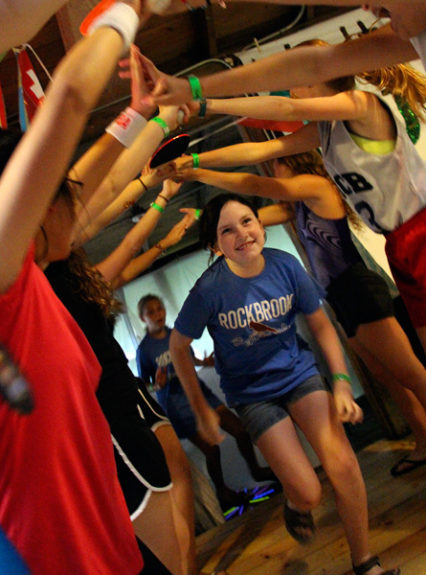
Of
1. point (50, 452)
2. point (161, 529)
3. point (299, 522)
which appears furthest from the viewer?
point (299, 522)

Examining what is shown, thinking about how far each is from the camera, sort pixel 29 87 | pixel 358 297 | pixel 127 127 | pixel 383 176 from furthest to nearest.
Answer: pixel 358 297 → pixel 29 87 → pixel 383 176 → pixel 127 127

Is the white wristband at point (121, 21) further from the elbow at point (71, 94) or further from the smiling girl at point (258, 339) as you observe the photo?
the smiling girl at point (258, 339)

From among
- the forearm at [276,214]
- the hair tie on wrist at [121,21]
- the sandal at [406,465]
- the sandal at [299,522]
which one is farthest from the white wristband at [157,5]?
the sandal at [406,465]

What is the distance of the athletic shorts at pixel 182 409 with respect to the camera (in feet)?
8.10

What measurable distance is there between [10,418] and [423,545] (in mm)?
1543

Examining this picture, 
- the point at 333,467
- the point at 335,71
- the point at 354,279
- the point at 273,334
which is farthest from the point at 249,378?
the point at 335,71

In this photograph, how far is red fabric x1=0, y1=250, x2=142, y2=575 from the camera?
0.85 meters

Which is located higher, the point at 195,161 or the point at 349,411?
the point at 195,161

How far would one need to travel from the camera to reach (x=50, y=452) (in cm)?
88

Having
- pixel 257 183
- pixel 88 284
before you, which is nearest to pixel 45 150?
pixel 88 284

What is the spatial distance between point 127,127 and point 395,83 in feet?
3.07

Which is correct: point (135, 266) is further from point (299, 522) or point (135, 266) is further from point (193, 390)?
point (299, 522)

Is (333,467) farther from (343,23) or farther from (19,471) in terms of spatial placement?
(343,23)

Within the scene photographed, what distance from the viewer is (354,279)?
7.50 ft
